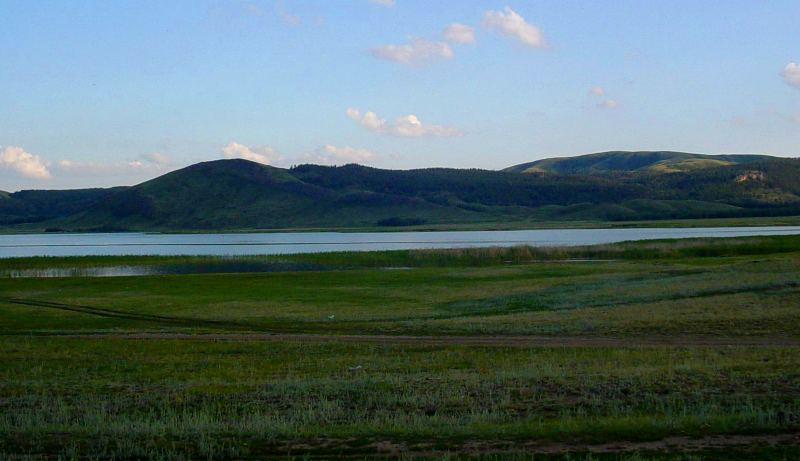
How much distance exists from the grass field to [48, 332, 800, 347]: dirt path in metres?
0.10

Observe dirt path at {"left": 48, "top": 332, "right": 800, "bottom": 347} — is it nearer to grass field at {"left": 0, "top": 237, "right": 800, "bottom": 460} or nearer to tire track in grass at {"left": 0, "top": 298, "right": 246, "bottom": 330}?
grass field at {"left": 0, "top": 237, "right": 800, "bottom": 460}

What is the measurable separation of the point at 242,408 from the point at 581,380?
7037 millimetres

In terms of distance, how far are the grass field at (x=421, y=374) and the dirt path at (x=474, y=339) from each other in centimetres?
10

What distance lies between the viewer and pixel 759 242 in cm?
7831

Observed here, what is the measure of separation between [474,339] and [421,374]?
7.36 metres

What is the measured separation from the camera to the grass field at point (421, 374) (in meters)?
12.6

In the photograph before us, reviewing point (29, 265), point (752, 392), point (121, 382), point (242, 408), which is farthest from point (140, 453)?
point (29, 265)

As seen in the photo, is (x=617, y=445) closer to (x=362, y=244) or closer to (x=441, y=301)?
(x=441, y=301)

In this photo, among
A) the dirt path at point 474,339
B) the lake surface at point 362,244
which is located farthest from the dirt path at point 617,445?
the lake surface at point 362,244

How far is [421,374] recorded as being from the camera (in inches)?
754

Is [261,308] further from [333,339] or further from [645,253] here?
[645,253]

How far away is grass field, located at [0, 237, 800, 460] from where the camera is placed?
41.5 ft

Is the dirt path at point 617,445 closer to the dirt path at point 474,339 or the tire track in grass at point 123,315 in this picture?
the dirt path at point 474,339

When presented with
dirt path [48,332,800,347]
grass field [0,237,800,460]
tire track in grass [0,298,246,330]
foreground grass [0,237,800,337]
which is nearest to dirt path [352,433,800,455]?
grass field [0,237,800,460]
